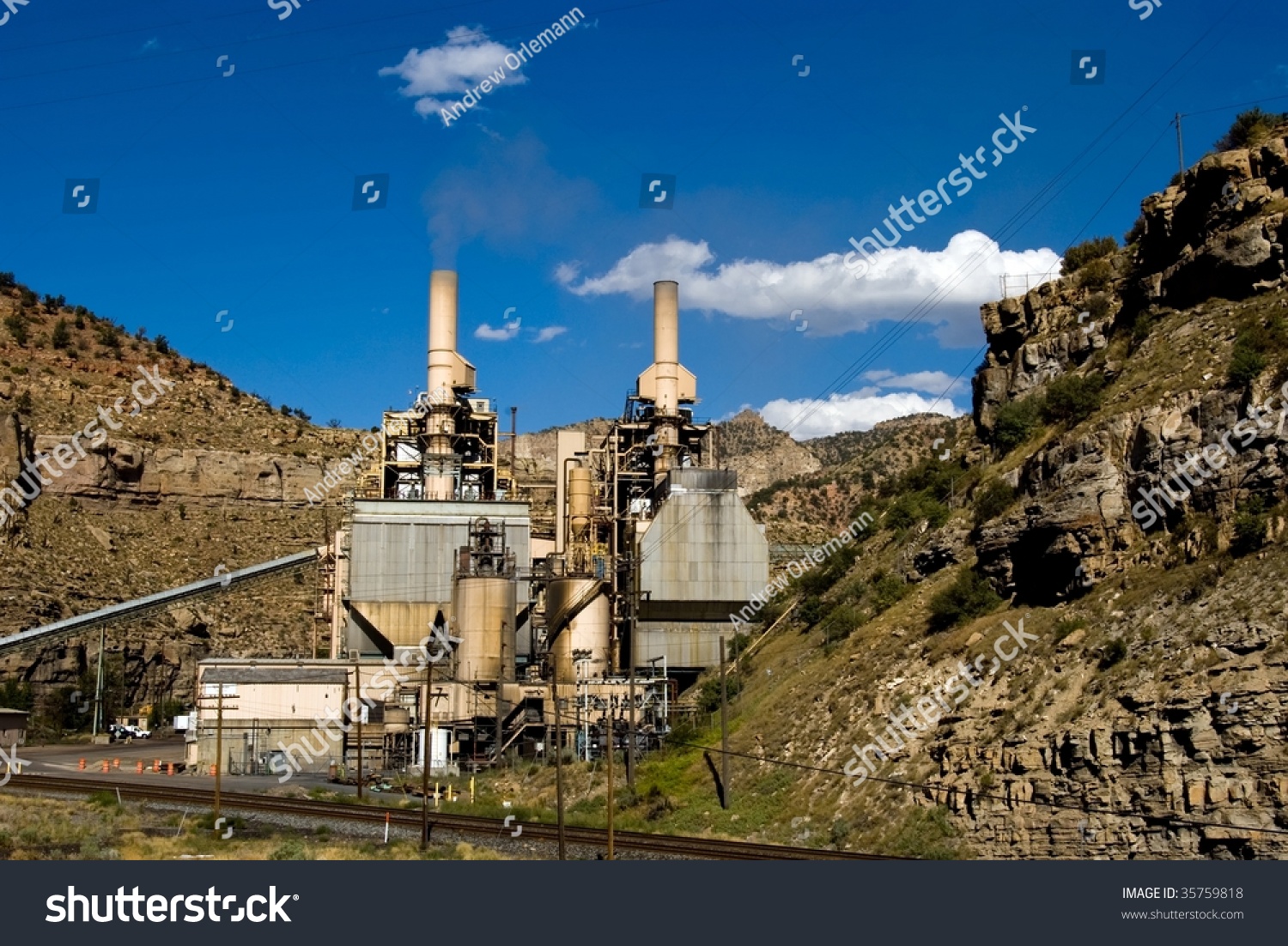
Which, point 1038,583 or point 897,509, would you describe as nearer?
point 1038,583

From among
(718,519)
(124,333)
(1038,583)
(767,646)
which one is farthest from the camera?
(124,333)

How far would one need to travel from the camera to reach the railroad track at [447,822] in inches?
1431

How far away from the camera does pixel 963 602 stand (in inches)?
1882

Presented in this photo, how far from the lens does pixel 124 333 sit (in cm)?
14575

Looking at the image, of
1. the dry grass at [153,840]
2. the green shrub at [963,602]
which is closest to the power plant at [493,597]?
the green shrub at [963,602]

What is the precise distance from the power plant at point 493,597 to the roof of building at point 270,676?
91 millimetres

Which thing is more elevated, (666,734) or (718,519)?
(718,519)

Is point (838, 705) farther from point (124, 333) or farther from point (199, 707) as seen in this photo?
point (124, 333)

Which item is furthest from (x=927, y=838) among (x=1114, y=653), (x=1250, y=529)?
(x=1250, y=529)

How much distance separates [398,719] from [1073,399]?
33635 mm

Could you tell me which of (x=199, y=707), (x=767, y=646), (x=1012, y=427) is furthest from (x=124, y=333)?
(x=1012, y=427)

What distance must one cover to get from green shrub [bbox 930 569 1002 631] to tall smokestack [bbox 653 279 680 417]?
1293 inches

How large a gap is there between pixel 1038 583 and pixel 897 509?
75.6 ft

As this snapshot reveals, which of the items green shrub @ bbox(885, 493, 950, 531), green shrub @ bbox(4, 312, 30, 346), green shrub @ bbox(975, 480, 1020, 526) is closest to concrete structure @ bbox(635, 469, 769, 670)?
green shrub @ bbox(885, 493, 950, 531)
